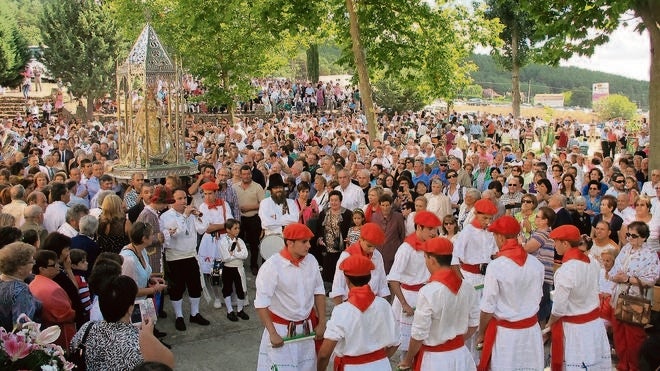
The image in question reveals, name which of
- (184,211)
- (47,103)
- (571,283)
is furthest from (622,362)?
(47,103)

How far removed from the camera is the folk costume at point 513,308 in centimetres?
657

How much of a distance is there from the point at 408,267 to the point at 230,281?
306 centimetres

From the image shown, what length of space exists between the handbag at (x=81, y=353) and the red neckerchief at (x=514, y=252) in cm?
376

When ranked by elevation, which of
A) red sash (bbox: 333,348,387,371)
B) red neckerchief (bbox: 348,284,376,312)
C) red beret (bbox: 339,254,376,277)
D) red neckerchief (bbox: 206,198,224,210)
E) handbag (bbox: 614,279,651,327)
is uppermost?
red beret (bbox: 339,254,376,277)

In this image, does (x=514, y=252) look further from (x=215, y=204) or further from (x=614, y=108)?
(x=614, y=108)

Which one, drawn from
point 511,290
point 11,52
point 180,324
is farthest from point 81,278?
point 11,52

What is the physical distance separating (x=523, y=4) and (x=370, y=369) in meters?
10.5

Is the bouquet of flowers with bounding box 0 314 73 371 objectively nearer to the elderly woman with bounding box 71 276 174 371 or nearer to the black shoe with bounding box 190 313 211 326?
the elderly woman with bounding box 71 276 174 371

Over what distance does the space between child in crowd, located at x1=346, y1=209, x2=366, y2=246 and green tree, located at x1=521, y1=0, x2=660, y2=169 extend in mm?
6281

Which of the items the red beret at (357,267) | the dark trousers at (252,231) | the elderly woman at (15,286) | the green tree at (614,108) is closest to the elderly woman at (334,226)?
the dark trousers at (252,231)

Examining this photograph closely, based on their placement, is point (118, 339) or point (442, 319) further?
point (442, 319)

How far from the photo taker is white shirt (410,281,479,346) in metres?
5.70

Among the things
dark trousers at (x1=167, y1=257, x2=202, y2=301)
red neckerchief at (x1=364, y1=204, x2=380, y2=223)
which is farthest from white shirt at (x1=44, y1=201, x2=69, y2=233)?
red neckerchief at (x1=364, y1=204, x2=380, y2=223)

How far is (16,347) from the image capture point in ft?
13.4
